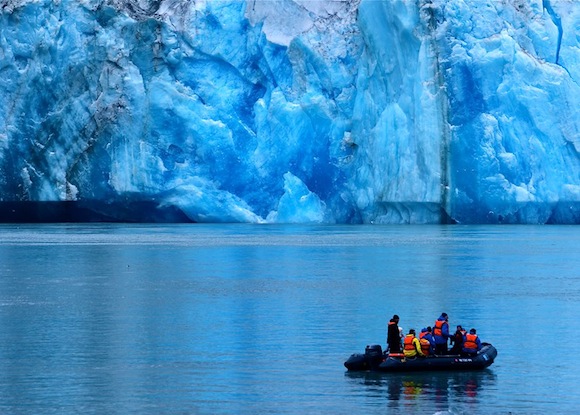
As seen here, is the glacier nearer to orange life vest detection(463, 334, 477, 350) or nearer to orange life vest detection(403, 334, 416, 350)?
orange life vest detection(463, 334, 477, 350)

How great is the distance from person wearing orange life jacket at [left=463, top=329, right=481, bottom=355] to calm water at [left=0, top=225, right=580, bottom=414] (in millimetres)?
372

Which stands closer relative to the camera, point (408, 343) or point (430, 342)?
point (408, 343)

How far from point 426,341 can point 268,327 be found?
4.36 meters

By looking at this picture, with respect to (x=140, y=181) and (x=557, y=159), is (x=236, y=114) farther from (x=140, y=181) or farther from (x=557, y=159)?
(x=557, y=159)

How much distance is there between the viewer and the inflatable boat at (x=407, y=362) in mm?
14664

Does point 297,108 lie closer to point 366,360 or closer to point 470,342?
point 470,342

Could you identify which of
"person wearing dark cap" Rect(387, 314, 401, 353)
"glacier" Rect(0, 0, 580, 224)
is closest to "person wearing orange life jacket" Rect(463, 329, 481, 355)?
"person wearing dark cap" Rect(387, 314, 401, 353)

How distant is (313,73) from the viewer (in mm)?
45094

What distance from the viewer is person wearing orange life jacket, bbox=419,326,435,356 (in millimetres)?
14789

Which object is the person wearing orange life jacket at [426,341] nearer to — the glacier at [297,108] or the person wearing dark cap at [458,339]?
the person wearing dark cap at [458,339]

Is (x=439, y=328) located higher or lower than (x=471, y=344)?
higher

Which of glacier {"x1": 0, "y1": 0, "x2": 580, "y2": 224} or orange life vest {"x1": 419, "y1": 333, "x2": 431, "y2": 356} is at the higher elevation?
glacier {"x1": 0, "y1": 0, "x2": 580, "y2": 224}

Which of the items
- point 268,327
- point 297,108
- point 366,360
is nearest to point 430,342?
point 366,360

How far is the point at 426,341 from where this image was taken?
1483 centimetres
